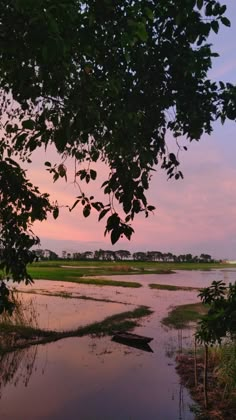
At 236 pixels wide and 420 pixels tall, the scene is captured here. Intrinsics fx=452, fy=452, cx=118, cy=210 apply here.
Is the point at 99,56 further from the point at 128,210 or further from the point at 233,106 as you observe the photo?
the point at 233,106

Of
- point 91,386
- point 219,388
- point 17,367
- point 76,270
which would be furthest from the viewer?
point 76,270

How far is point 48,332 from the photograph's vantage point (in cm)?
2162

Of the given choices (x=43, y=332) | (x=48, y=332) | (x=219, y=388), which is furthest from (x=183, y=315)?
(x=219, y=388)

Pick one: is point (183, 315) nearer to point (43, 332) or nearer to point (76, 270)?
point (43, 332)

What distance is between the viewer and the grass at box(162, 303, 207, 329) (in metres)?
26.8

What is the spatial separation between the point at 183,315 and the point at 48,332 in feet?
38.4

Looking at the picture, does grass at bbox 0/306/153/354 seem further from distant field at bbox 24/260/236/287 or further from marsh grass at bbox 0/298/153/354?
distant field at bbox 24/260/236/287

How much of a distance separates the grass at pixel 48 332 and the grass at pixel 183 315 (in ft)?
7.03

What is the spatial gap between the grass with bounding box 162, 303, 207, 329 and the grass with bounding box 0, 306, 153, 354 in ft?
7.03

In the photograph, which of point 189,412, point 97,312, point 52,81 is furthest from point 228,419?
point 97,312

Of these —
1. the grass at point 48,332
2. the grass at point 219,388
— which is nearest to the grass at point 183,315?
the grass at point 48,332

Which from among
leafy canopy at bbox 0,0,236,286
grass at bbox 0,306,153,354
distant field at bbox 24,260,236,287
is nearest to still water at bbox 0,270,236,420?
grass at bbox 0,306,153,354

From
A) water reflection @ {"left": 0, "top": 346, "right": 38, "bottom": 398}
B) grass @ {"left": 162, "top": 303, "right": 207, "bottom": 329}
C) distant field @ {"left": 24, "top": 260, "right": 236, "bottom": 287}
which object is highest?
distant field @ {"left": 24, "top": 260, "right": 236, "bottom": 287}

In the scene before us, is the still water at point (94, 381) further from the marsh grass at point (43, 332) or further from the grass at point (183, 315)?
the grass at point (183, 315)
